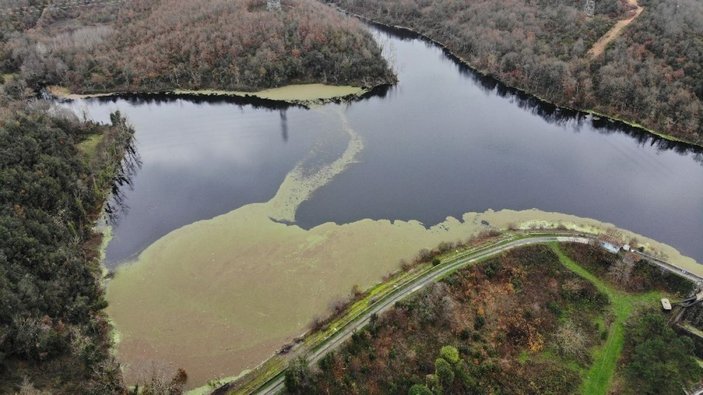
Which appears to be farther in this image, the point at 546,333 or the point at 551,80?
the point at 551,80

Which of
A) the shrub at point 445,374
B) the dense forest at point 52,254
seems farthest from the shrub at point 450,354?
the dense forest at point 52,254

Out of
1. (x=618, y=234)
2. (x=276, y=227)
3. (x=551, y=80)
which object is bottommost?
(x=276, y=227)

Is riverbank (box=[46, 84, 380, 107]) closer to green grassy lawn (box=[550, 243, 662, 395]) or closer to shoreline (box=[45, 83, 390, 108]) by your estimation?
shoreline (box=[45, 83, 390, 108])

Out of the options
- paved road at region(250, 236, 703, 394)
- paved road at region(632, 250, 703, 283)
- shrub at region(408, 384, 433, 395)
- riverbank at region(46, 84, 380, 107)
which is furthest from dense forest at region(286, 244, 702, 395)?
riverbank at region(46, 84, 380, 107)

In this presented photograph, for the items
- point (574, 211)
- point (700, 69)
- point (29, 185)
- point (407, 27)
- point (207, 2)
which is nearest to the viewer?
point (29, 185)

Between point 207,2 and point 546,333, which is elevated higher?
point 207,2

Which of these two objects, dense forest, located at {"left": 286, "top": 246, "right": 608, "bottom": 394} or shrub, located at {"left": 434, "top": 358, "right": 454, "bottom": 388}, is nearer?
shrub, located at {"left": 434, "top": 358, "right": 454, "bottom": 388}

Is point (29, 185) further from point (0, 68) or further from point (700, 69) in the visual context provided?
point (700, 69)

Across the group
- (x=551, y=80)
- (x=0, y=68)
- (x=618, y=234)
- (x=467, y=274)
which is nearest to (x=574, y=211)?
(x=618, y=234)
